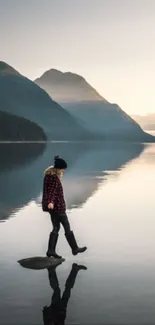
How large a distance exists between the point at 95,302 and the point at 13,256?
4800mm

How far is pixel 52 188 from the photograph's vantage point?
1440cm

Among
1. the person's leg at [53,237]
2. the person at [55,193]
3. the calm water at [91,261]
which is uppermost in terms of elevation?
the person at [55,193]

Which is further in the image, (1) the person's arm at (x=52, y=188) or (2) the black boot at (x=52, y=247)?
(2) the black boot at (x=52, y=247)

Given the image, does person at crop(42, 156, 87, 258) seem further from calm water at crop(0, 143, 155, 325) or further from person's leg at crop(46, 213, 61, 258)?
calm water at crop(0, 143, 155, 325)

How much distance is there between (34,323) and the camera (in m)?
9.44

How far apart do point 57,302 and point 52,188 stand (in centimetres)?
420

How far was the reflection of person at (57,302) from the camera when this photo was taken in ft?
31.6

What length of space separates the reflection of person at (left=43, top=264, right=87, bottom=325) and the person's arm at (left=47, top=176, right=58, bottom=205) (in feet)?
6.13

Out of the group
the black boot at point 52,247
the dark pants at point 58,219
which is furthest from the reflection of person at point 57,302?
the dark pants at point 58,219

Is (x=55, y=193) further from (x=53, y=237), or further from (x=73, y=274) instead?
(x=73, y=274)

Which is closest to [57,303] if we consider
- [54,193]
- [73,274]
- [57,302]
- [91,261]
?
[57,302]

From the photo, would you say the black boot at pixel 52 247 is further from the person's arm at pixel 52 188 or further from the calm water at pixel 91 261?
the person's arm at pixel 52 188

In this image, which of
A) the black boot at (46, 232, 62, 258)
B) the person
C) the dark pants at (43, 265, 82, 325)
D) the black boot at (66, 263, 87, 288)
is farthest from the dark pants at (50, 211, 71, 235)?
the dark pants at (43, 265, 82, 325)

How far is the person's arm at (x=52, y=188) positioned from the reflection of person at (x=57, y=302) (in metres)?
1.87
